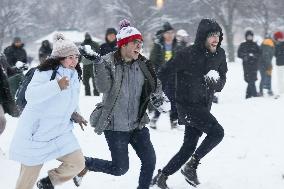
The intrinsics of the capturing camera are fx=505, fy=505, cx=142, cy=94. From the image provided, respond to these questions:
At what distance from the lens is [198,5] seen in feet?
165

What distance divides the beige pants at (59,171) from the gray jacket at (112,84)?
34 cm

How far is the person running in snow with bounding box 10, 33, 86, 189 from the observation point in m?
4.31

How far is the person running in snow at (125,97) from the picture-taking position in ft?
15.7

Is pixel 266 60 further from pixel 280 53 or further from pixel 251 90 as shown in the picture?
pixel 251 90

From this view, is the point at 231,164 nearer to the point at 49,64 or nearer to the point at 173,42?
the point at 49,64

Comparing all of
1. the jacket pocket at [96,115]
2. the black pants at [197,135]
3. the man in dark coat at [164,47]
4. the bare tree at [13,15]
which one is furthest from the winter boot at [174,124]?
the bare tree at [13,15]

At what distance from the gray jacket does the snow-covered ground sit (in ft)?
4.18

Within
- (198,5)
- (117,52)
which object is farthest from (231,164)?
(198,5)

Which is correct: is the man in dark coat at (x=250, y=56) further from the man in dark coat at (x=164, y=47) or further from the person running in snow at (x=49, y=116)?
the person running in snow at (x=49, y=116)

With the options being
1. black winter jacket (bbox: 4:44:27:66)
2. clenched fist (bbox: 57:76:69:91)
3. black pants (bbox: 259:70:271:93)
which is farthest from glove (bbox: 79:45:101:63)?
black pants (bbox: 259:70:271:93)

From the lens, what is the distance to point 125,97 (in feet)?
15.9

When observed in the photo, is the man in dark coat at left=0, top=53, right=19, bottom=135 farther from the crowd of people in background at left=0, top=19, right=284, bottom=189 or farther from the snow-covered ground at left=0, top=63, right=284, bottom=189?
the snow-covered ground at left=0, top=63, right=284, bottom=189

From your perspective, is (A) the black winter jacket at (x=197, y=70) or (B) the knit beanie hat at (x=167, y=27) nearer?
(A) the black winter jacket at (x=197, y=70)

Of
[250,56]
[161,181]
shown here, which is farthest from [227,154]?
[250,56]
